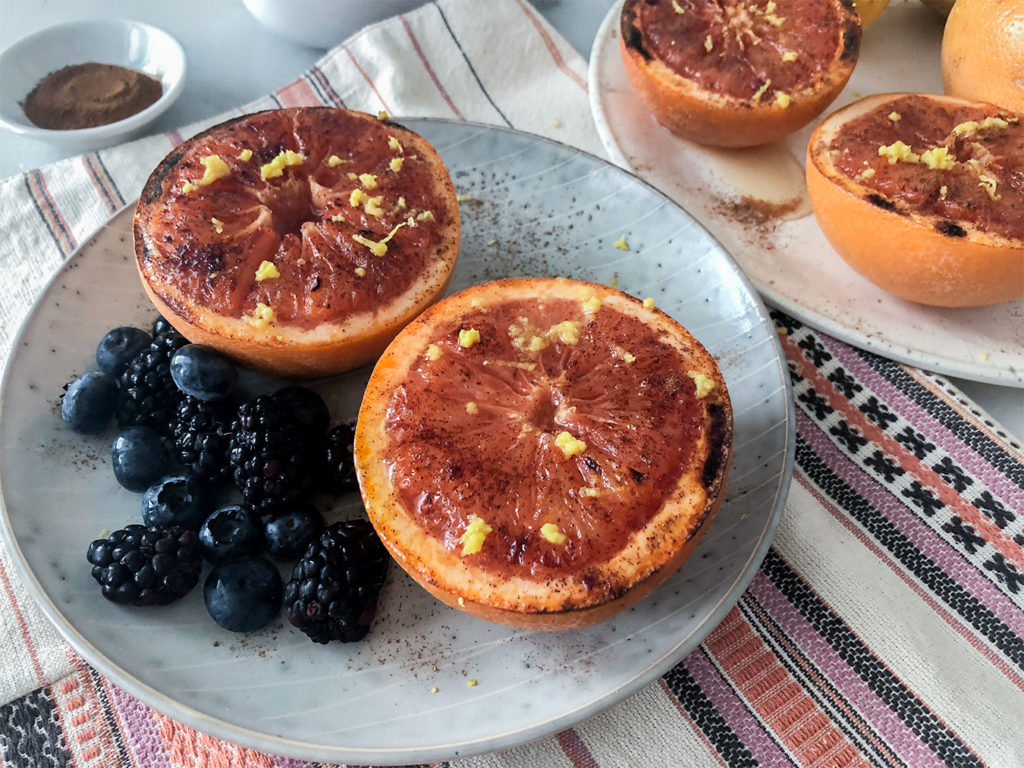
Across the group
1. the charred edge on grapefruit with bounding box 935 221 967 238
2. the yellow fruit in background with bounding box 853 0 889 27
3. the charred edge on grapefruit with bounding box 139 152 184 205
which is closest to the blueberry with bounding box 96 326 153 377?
the charred edge on grapefruit with bounding box 139 152 184 205

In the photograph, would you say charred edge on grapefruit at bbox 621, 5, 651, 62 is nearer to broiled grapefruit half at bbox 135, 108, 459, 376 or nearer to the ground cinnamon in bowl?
broiled grapefruit half at bbox 135, 108, 459, 376

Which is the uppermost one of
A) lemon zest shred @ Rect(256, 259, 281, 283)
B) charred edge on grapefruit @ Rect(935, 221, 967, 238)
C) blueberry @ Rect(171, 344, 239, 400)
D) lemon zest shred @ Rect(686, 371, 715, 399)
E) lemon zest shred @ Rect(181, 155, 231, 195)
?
lemon zest shred @ Rect(181, 155, 231, 195)

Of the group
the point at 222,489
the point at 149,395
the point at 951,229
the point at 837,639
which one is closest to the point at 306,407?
the point at 222,489

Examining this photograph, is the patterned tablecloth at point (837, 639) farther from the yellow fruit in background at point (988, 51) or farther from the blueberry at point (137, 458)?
the yellow fruit in background at point (988, 51)

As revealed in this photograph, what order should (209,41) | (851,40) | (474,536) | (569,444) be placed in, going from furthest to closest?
(209,41) < (851,40) < (569,444) < (474,536)

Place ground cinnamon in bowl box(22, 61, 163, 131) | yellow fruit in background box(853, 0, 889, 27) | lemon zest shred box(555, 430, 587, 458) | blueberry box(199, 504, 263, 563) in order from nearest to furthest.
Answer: lemon zest shred box(555, 430, 587, 458) < blueberry box(199, 504, 263, 563) < yellow fruit in background box(853, 0, 889, 27) < ground cinnamon in bowl box(22, 61, 163, 131)

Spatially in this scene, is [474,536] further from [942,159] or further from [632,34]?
[632,34]

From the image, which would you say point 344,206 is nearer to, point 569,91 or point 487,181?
point 487,181

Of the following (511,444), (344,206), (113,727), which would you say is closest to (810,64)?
(344,206)
